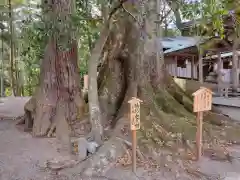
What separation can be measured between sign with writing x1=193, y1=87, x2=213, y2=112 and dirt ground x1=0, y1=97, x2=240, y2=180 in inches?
41.9

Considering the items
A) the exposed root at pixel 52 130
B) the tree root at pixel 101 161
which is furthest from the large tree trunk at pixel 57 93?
the tree root at pixel 101 161

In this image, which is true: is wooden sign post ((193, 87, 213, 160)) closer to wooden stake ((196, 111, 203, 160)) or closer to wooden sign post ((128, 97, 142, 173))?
wooden stake ((196, 111, 203, 160))

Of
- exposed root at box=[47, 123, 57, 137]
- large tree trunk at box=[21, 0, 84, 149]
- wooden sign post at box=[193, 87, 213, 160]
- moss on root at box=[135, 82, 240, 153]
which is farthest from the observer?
large tree trunk at box=[21, 0, 84, 149]

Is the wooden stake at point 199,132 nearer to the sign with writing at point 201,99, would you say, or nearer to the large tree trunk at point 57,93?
the sign with writing at point 201,99

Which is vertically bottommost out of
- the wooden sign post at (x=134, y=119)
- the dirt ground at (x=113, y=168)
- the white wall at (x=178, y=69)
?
the dirt ground at (x=113, y=168)

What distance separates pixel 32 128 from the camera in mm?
7957

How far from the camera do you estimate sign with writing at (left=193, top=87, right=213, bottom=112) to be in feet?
18.4

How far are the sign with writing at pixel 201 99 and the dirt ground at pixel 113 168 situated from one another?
1.06 meters

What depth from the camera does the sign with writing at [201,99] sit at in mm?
5602

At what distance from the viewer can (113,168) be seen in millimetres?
5355

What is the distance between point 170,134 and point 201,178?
1.59 m

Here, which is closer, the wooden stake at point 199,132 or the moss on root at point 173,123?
the wooden stake at point 199,132

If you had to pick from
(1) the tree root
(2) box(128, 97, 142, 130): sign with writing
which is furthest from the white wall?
(2) box(128, 97, 142, 130): sign with writing

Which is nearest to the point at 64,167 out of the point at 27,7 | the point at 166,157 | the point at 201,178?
the point at 166,157
